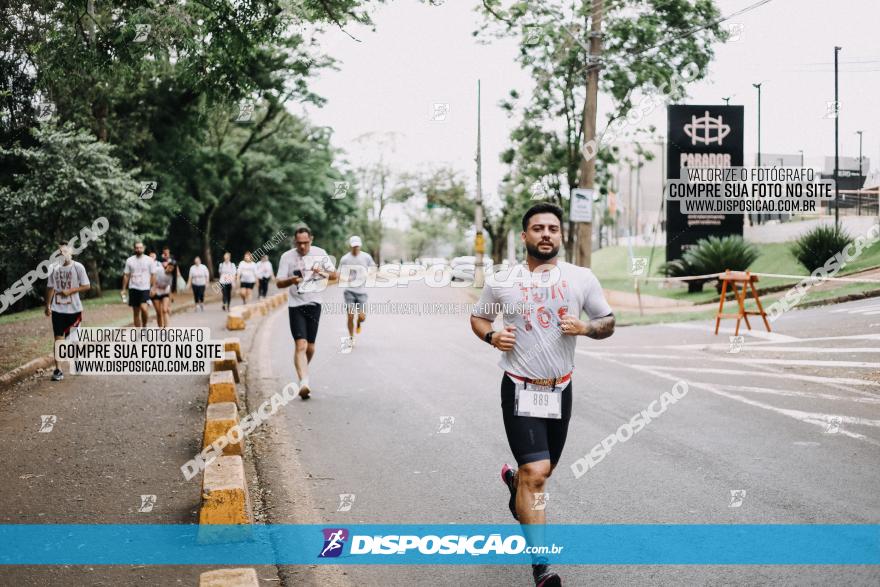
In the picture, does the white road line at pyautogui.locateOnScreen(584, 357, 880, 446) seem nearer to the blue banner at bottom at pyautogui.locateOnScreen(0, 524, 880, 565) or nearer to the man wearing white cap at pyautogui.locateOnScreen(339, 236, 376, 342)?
the blue banner at bottom at pyautogui.locateOnScreen(0, 524, 880, 565)

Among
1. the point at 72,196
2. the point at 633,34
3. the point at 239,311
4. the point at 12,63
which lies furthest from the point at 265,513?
the point at 633,34

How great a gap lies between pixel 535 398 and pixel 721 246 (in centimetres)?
2095

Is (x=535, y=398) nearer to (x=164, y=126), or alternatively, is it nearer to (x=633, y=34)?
(x=633, y=34)

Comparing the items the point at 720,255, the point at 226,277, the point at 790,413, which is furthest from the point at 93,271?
the point at 790,413

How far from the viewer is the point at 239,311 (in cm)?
1950

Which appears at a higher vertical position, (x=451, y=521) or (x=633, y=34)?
(x=633, y=34)

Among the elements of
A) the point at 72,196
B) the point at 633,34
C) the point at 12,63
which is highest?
the point at 633,34

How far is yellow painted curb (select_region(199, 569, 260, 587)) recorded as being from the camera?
378 cm

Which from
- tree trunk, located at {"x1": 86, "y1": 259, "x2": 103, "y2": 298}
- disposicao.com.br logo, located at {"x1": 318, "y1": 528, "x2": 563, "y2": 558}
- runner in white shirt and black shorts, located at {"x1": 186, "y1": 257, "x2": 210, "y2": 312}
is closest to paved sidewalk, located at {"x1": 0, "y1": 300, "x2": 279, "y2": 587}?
disposicao.com.br logo, located at {"x1": 318, "y1": 528, "x2": 563, "y2": 558}

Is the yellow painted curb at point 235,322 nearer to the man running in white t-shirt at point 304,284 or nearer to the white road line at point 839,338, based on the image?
the man running in white t-shirt at point 304,284

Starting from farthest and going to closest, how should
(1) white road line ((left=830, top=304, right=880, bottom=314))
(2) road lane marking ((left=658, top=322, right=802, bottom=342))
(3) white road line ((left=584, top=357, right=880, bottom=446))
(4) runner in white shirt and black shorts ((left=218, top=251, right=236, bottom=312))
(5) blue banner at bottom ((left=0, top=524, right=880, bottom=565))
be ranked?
(4) runner in white shirt and black shorts ((left=218, top=251, right=236, bottom=312))
(1) white road line ((left=830, top=304, right=880, bottom=314))
(2) road lane marking ((left=658, top=322, right=802, bottom=342))
(3) white road line ((left=584, top=357, right=880, bottom=446))
(5) blue banner at bottom ((left=0, top=524, right=880, bottom=565))

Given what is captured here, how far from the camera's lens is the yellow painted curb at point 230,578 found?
12.4 feet

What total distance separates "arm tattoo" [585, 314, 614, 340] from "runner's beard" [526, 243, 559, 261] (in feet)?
1.40

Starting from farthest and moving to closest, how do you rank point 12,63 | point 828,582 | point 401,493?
point 12,63, point 401,493, point 828,582
